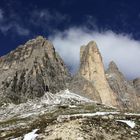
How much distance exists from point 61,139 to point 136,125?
16106mm

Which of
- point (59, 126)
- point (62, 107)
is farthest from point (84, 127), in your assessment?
point (62, 107)

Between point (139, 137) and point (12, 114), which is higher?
point (12, 114)

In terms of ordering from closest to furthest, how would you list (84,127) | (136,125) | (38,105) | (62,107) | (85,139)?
(85,139) < (84,127) < (136,125) < (62,107) < (38,105)

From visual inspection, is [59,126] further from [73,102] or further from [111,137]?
[73,102]

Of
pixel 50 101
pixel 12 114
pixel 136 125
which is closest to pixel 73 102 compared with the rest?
pixel 50 101

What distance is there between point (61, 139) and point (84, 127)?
4.43m

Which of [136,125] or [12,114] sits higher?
[12,114]

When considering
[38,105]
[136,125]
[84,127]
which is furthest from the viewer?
[38,105]

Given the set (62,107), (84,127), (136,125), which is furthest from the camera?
(62,107)

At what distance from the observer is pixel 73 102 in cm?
19138

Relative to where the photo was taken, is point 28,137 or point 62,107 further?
point 62,107

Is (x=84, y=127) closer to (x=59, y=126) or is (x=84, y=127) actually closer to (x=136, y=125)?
(x=59, y=126)

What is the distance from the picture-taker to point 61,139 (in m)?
52.8

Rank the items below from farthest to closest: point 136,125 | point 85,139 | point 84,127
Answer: point 136,125 < point 84,127 < point 85,139
